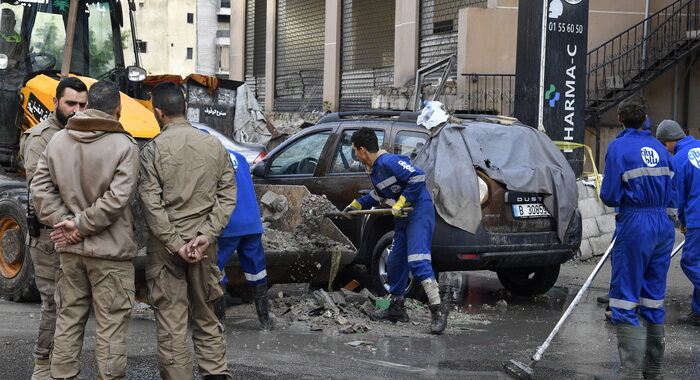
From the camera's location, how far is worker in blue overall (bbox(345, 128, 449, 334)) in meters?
8.09

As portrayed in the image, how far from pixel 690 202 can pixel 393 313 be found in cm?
297

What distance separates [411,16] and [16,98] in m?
11.4

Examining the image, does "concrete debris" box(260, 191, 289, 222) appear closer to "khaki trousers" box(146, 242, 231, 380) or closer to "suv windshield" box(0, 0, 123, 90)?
"suv windshield" box(0, 0, 123, 90)

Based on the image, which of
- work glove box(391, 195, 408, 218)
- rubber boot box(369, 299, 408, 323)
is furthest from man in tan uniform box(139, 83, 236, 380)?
rubber boot box(369, 299, 408, 323)

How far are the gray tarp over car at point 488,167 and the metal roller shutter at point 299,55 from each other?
16849 millimetres

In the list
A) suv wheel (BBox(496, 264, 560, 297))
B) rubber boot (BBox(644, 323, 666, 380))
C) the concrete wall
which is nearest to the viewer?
rubber boot (BBox(644, 323, 666, 380))

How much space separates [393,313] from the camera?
837 centimetres

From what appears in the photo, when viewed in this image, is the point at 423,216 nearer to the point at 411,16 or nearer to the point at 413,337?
the point at 413,337

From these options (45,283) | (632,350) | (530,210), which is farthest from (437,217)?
(45,283)

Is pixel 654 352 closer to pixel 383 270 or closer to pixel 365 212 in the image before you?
pixel 365 212

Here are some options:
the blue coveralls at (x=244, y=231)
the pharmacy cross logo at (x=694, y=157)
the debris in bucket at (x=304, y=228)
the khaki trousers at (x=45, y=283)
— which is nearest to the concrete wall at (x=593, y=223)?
the pharmacy cross logo at (x=694, y=157)

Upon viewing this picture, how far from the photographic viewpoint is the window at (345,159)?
9812 mm

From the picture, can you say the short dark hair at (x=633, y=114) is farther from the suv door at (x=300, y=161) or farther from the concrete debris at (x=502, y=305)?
the suv door at (x=300, y=161)

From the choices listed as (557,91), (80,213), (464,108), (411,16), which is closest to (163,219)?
(80,213)
